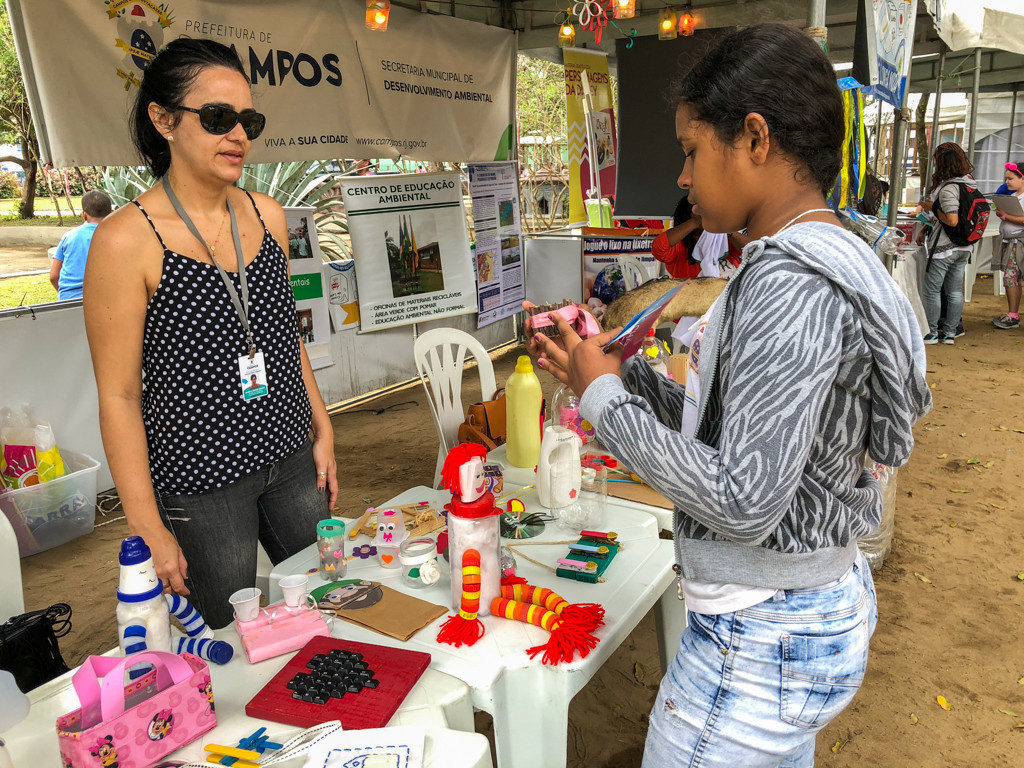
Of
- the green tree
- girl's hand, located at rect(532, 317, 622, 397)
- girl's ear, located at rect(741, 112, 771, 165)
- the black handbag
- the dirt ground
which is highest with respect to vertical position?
the green tree

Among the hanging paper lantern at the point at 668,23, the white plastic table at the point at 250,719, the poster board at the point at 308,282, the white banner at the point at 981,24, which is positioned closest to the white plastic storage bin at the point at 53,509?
the poster board at the point at 308,282

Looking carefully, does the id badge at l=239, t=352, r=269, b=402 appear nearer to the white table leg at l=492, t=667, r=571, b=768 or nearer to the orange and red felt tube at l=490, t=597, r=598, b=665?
the orange and red felt tube at l=490, t=597, r=598, b=665

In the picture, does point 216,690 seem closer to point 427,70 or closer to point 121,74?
point 121,74

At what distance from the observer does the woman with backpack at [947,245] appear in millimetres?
6898

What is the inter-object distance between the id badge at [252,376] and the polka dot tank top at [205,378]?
0.5 inches

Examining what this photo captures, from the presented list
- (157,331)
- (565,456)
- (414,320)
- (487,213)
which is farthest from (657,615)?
(487,213)

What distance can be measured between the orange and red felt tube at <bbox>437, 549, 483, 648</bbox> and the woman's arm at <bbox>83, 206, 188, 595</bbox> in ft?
2.18

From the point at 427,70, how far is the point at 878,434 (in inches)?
188

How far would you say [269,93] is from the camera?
13.1 feet

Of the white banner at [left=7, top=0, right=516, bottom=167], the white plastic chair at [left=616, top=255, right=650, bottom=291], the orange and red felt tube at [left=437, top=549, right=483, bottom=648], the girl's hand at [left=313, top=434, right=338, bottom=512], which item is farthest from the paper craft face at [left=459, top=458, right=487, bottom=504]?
the white plastic chair at [left=616, top=255, right=650, bottom=291]

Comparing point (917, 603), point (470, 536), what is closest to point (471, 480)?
point (470, 536)

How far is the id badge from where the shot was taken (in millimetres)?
1676

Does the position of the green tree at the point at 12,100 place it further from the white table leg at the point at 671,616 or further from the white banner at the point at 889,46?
the white table leg at the point at 671,616

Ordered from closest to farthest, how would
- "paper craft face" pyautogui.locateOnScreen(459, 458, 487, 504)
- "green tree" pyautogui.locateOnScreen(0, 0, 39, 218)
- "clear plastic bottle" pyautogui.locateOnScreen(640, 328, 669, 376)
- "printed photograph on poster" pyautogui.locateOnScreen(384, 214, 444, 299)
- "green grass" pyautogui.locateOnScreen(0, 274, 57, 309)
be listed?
1. "paper craft face" pyautogui.locateOnScreen(459, 458, 487, 504)
2. "clear plastic bottle" pyautogui.locateOnScreen(640, 328, 669, 376)
3. "printed photograph on poster" pyautogui.locateOnScreen(384, 214, 444, 299)
4. "green grass" pyautogui.locateOnScreen(0, 274, 57, 309)
5. "green tree" pyautogui.locateOnScreen(0, 0, 39, 218)
